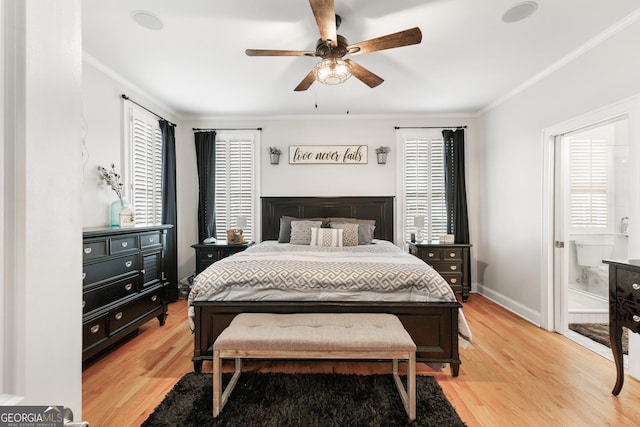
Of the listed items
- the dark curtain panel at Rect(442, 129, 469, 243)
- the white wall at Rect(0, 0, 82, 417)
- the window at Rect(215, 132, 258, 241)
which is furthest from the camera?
the window at Rect(215, 132, 258, 241)

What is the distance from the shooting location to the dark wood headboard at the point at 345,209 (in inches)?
185

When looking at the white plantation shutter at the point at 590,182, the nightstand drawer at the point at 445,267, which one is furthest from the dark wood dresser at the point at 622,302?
the white plantation shutter at the point at 590,182

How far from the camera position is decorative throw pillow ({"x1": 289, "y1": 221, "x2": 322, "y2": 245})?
13.3 feet

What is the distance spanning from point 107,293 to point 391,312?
2369 millimetres

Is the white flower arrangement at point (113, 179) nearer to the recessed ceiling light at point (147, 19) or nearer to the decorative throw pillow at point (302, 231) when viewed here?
the recessed ceiling light at point (147, 19)

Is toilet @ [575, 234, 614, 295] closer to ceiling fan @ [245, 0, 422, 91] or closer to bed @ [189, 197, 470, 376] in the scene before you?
bed @ [189, 197, 470, 376]

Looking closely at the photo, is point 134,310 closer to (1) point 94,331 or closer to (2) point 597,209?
(1) point 94,331

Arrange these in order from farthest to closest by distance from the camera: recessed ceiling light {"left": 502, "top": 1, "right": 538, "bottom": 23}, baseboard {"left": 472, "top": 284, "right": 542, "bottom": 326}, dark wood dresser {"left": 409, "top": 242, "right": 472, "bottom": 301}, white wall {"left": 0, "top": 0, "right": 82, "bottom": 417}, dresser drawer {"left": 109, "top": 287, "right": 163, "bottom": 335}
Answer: dark wood dresser {"left": 409, "top": 242, "right": 472, "bottom": 301} < baseboard {"left": 472, "top": 284, "right": 542, "bottom": 326} < dresser drawer {"left": 109, "top": 287, "right": 163, "bottom": 335} < recessed ceiling light {"left": 502, "top": 1, "right": 538, "bottom": 23} < white wall {"left": 0, "top": 0, "right": 82, "bottom": 417}

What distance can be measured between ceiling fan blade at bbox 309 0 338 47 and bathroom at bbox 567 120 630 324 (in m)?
3.74

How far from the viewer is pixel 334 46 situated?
7.73 ft

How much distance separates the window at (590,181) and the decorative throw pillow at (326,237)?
332 cm

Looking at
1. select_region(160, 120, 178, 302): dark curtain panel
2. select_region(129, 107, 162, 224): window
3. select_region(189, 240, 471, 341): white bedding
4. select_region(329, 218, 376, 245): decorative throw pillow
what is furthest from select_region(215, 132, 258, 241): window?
Result: select_region(189, 240, 471, 341): white bedding

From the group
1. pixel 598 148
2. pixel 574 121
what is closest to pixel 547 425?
pixel 574 121

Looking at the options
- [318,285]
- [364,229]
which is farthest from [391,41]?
[364,229]
